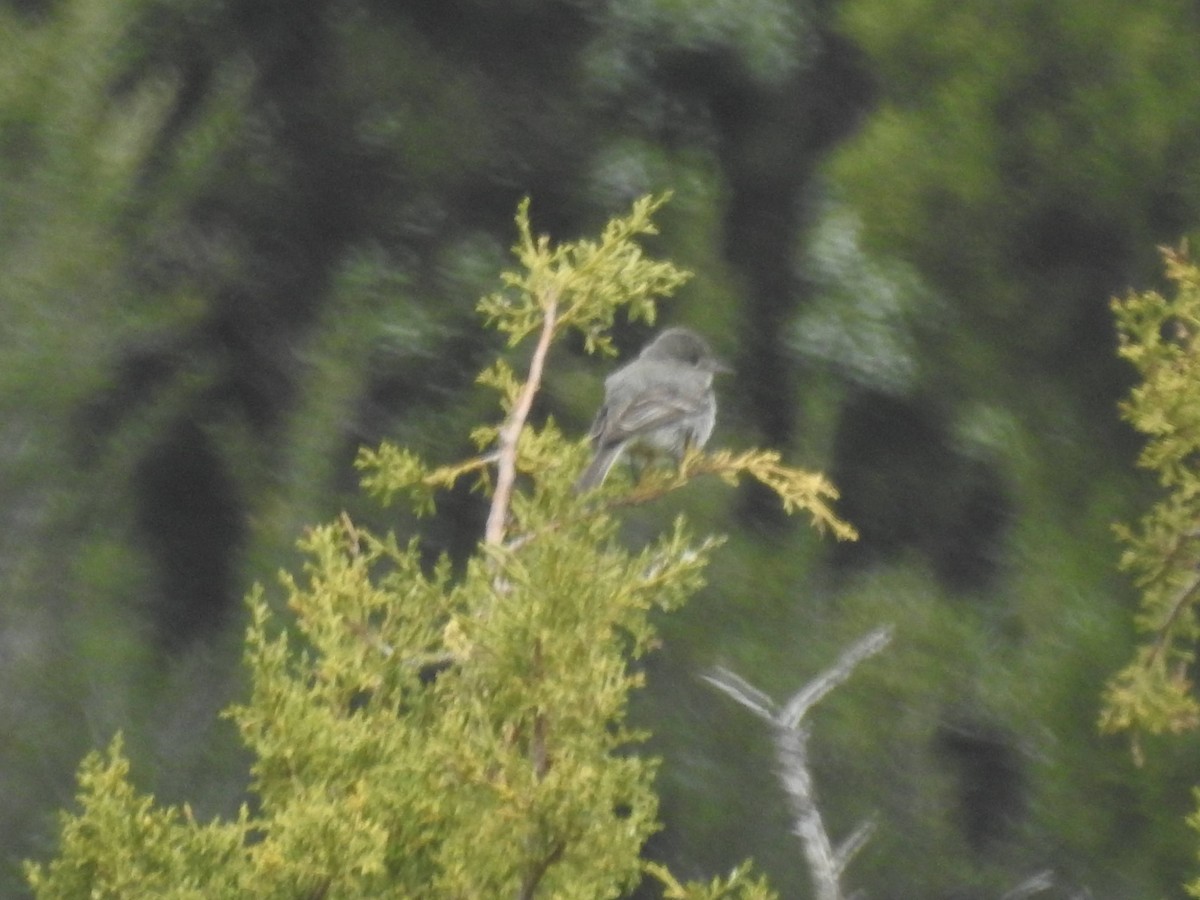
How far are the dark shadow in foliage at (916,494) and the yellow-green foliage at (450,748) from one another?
3.28m

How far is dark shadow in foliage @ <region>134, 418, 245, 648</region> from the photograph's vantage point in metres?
5.67

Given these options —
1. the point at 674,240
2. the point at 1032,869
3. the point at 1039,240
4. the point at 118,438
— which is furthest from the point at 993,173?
the point at 118,438

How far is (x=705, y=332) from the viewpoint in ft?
18.5

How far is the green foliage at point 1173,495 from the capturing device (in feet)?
10.4

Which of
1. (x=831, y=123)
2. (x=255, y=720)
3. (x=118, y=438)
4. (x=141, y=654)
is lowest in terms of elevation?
(x=141, y=654)

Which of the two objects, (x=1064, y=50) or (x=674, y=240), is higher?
(x=1064, y=50)

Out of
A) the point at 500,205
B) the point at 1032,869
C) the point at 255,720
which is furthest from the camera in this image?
the point at 500,205

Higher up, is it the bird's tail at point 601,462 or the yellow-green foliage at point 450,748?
the yellow-green foliage at point 450,748

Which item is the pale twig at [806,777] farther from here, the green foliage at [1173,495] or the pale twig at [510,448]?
the green foliage at [1173,495]

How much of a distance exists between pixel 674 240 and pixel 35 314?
1.67 metres

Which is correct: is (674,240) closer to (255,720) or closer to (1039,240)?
(1039,240)

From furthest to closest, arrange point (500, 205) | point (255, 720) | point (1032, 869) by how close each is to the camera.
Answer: point (500, 205) < point (1032, 869) < point (255, 720)

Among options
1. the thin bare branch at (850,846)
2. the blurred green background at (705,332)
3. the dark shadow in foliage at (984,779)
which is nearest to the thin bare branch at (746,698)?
the thin bare branch at (850,846)

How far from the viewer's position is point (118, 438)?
18.6ft
